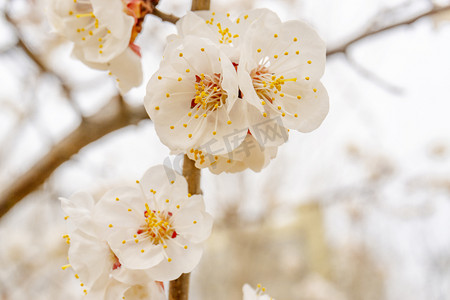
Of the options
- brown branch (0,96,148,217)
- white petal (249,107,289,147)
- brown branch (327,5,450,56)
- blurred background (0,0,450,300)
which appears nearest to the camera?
white petal (249,107,289,147)

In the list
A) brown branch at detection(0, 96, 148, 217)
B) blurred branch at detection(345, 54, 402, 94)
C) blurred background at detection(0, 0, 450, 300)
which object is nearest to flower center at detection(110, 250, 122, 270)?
blurred branch at detection(345, 54, 402, 94)

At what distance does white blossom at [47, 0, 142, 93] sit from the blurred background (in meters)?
0.88

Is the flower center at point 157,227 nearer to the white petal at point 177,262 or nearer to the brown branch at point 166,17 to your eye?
the white petal at point 177,262

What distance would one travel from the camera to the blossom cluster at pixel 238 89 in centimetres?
41

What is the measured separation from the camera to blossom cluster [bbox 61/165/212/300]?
1.41 ft

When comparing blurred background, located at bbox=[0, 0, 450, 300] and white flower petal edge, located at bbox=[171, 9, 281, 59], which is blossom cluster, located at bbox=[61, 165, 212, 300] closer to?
white flower petal edge, located at bbox=[171, 9, 281, 59]

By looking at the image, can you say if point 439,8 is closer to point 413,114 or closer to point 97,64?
point 97,64

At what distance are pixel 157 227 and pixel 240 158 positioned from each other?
0.37 ft

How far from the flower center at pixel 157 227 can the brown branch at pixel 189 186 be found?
40 millimetres

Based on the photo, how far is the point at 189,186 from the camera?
0.47 m

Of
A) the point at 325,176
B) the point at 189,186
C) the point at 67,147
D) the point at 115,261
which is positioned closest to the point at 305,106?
the point at 189,186

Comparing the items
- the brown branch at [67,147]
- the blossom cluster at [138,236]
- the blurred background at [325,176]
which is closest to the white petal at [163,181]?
the blossom cluster at [138,236]

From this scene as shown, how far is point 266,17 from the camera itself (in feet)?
1.44

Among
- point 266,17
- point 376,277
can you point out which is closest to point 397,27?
point 266,17
